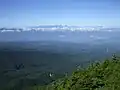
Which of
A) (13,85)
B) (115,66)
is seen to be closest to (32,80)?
(13,85)

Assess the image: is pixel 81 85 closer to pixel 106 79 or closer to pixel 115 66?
pixel 106 79

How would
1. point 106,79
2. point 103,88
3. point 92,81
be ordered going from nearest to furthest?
1. point 103,88
2. point 92,81
3. point 106,79

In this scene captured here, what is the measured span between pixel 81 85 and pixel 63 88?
3.01m

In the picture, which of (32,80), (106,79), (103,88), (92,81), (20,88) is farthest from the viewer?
(32,80)

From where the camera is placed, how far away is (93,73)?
28.1 metres

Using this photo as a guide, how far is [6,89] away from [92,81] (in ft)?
438

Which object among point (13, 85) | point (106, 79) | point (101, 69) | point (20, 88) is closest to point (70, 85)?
point (106, 79)

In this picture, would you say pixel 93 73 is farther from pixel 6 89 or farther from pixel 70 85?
pixel 6 89

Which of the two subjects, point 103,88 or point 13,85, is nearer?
point 103,88

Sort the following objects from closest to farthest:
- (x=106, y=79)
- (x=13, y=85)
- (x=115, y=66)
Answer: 1. (x=106, y=79)
2. (x=115, y=66)
3. (x=13, y=85)

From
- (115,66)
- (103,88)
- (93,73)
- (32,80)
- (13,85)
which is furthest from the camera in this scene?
(32,80)

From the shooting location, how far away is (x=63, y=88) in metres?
26.3

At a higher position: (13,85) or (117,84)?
(117,84)

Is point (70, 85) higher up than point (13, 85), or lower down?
higher up
